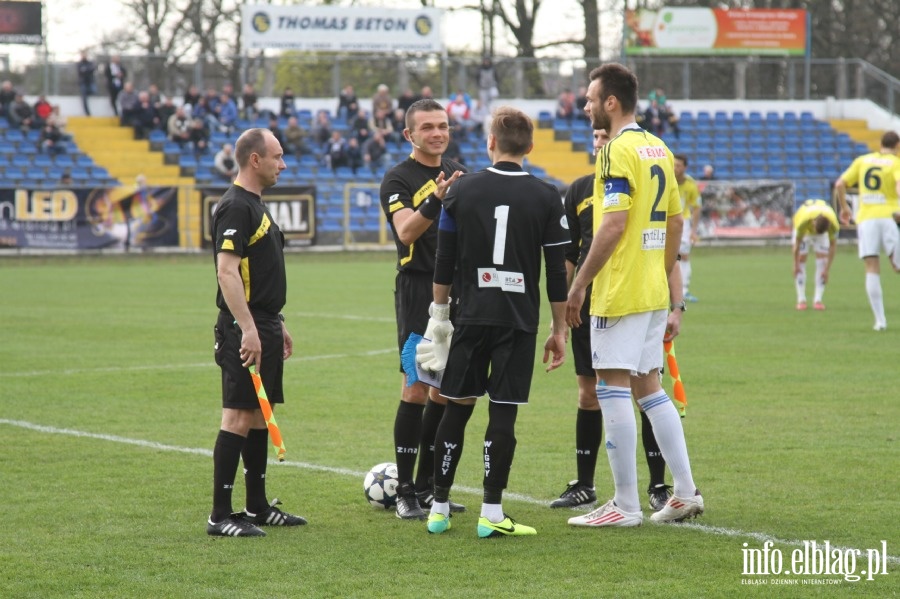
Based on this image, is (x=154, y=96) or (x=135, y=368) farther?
(x=154, y=96)

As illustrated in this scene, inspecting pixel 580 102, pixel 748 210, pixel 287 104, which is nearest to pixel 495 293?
pixel 748 210

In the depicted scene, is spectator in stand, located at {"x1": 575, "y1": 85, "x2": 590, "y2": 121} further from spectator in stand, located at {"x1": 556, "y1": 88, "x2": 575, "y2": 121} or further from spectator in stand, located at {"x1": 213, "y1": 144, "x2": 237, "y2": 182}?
spectator in stand, located at {"x1": 213, "y1": 144, "x2": 237, "y2": 182}

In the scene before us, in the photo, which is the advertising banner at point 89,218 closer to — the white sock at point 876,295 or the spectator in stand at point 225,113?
the spectator in stand at point 225,113

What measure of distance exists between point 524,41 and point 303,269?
28167 millimetres

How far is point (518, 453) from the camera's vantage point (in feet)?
26.9

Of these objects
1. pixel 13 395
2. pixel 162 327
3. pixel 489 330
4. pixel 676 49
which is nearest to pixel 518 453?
pixel 489 330

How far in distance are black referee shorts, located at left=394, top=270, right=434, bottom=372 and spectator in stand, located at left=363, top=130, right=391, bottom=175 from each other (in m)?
30.1

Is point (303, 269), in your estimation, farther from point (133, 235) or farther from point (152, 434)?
point (152, 434)

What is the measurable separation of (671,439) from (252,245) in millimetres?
2345

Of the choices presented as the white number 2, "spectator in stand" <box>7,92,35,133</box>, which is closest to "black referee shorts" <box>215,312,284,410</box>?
the white number 2

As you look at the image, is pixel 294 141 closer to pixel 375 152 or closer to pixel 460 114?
pixel 375 152

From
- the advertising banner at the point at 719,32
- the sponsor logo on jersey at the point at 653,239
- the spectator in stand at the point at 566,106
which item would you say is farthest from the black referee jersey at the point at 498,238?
the advertising banner at the point at 719,32

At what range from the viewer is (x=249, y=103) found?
37250 millimetres

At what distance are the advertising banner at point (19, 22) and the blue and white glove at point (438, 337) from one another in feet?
116
